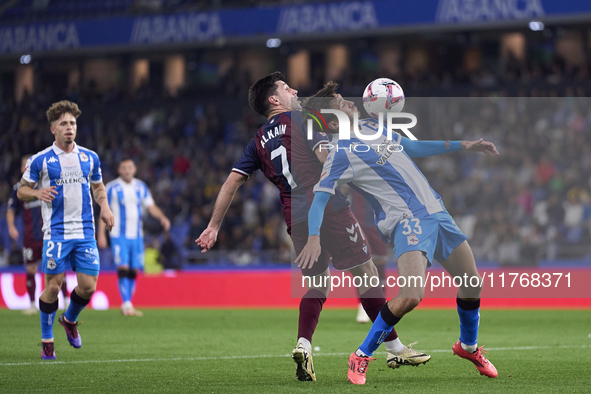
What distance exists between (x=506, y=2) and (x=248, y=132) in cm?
738

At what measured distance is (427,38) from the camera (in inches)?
985

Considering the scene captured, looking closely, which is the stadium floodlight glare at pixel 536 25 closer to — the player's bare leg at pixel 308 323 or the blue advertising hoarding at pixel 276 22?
the blue advertising hoarding at pixel 276 22

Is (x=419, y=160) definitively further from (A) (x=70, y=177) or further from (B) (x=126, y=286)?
(A) (x=70, y=177)

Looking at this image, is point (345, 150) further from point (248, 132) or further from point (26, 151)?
point (26, 151)

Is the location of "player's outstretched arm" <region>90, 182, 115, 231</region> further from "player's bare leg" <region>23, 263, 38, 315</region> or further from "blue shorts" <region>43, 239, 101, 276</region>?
"player's bare leg" <region>23, 263, 38, 315</region>

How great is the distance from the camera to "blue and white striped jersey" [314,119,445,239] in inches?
223

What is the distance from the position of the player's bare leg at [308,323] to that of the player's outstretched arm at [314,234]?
638 millimetres

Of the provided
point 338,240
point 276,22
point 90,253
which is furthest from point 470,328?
point 276,22

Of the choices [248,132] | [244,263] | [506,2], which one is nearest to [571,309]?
[244,263]

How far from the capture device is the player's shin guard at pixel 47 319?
7342mm

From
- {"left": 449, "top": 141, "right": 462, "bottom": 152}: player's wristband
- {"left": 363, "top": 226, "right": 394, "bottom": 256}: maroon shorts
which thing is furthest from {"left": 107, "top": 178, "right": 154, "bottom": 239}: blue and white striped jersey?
{"left": 449, "top": 141, "right": 462, "bottom": 152}: player's wristband

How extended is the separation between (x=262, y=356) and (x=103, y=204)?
1.97 meters

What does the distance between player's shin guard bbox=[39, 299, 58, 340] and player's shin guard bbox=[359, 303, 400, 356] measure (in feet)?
10.2

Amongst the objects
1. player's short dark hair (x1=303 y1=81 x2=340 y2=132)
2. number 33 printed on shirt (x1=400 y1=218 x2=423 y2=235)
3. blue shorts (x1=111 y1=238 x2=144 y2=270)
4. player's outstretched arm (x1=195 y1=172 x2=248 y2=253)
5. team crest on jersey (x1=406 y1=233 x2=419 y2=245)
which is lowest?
blue shorts (x1=111 y1=238 x2=144 y2=270)
